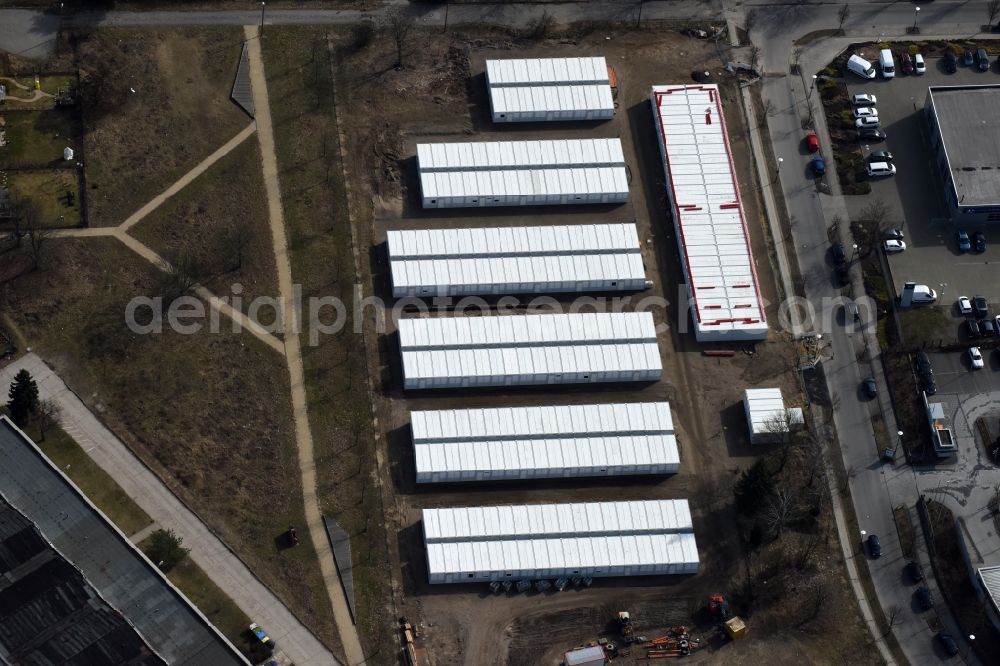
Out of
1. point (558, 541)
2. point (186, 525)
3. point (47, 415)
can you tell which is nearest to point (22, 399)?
point (47, 415)

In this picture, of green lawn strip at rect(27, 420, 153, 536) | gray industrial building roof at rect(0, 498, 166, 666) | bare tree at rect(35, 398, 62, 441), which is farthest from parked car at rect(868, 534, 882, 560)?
bare tree at rect(35, 398, 62, 441)

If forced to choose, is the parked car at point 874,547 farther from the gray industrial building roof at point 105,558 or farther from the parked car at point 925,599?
the gray industrial building roof at point 105,558

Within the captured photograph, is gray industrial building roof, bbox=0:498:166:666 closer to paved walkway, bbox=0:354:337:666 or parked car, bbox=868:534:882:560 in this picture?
paved walkway, bbox=0:354:337:666

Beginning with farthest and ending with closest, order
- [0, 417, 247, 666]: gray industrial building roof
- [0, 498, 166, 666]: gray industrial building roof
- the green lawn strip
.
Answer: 1. the green lawn strip
2. [0, 417, 247, 666]: gray industrial building roof
3. [0, 498, 166, 666]: gray industrial building roof

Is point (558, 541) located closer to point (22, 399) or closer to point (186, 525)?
point (186, 525)

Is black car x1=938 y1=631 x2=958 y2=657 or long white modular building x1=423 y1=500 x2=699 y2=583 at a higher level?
long white modular building x1=423 y1=500 x2=699 y2=583

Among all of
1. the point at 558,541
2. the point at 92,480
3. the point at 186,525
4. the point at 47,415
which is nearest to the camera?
the point at 186,525
